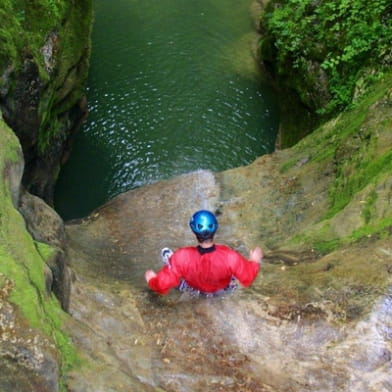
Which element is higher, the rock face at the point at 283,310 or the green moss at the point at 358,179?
the green moss at the point at 358,179

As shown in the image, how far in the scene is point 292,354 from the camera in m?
6.14

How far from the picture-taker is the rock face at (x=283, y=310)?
574 centimetres

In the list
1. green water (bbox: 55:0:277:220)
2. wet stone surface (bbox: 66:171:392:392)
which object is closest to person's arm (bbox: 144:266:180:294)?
wet stone surface (bbox: 66:171:392:392)

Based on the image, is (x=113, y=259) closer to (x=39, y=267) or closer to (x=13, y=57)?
(x=13, y=57)

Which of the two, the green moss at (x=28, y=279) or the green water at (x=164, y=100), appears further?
the green water at (x=164, y=100)

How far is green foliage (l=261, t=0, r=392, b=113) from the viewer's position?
1284 centimetres

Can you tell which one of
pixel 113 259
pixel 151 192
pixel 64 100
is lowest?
pixel 113 259

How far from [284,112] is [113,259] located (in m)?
9.82

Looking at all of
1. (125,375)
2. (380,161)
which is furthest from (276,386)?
(380,161)

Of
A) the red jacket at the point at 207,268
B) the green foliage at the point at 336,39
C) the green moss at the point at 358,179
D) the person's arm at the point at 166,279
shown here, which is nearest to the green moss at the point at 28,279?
the person's arm at the point at 166,279

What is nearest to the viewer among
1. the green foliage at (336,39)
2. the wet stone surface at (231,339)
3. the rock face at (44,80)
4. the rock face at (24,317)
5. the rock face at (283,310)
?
the rock face at (24,317)

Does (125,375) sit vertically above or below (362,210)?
below

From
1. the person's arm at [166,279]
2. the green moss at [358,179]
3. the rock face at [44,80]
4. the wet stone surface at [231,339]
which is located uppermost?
the rock face at [44,80]

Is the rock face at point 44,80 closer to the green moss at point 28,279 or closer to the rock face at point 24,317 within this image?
the green moss at point 28,279
